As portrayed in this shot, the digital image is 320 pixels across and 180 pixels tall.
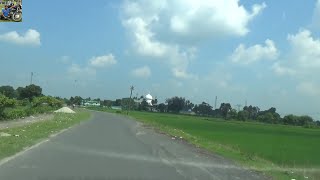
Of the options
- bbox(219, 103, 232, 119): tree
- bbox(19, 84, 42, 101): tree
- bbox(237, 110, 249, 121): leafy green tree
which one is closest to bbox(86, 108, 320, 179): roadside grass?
bbox(19, 84, 42, 101): tree

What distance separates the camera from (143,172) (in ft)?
50.9

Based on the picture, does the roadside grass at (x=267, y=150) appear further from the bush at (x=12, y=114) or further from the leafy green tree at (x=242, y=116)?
the leafy green tree at (x=242, y=116)

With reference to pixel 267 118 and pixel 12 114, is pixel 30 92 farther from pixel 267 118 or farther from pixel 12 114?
pixel 12 114

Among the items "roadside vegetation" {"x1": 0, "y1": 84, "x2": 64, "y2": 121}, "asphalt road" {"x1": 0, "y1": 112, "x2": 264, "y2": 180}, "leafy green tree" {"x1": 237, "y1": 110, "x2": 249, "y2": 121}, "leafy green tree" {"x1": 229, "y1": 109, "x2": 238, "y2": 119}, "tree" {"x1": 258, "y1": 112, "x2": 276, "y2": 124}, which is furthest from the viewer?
"leafy green tree" {"x1": 229, "y1": 109, "x2": 238, "y2": 119}

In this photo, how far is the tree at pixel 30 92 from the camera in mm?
134250

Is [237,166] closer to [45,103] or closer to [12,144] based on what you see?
[12,144]

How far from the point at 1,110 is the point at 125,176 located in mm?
36679

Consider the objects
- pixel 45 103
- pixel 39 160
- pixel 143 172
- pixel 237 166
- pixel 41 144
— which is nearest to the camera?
pixel 143 172

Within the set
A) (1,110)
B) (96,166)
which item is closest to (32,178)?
(96,166)

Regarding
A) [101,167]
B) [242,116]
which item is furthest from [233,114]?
[101,167]

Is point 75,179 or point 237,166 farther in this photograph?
point 237,166

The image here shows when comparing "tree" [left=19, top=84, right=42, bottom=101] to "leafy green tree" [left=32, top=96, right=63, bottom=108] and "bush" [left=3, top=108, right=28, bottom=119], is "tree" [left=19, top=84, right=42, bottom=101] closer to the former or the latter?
"leafy green tree" [left=32, top=96, right=63, bottom=108]

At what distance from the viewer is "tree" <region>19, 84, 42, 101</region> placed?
13425 cm

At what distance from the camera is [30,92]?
134375mm
